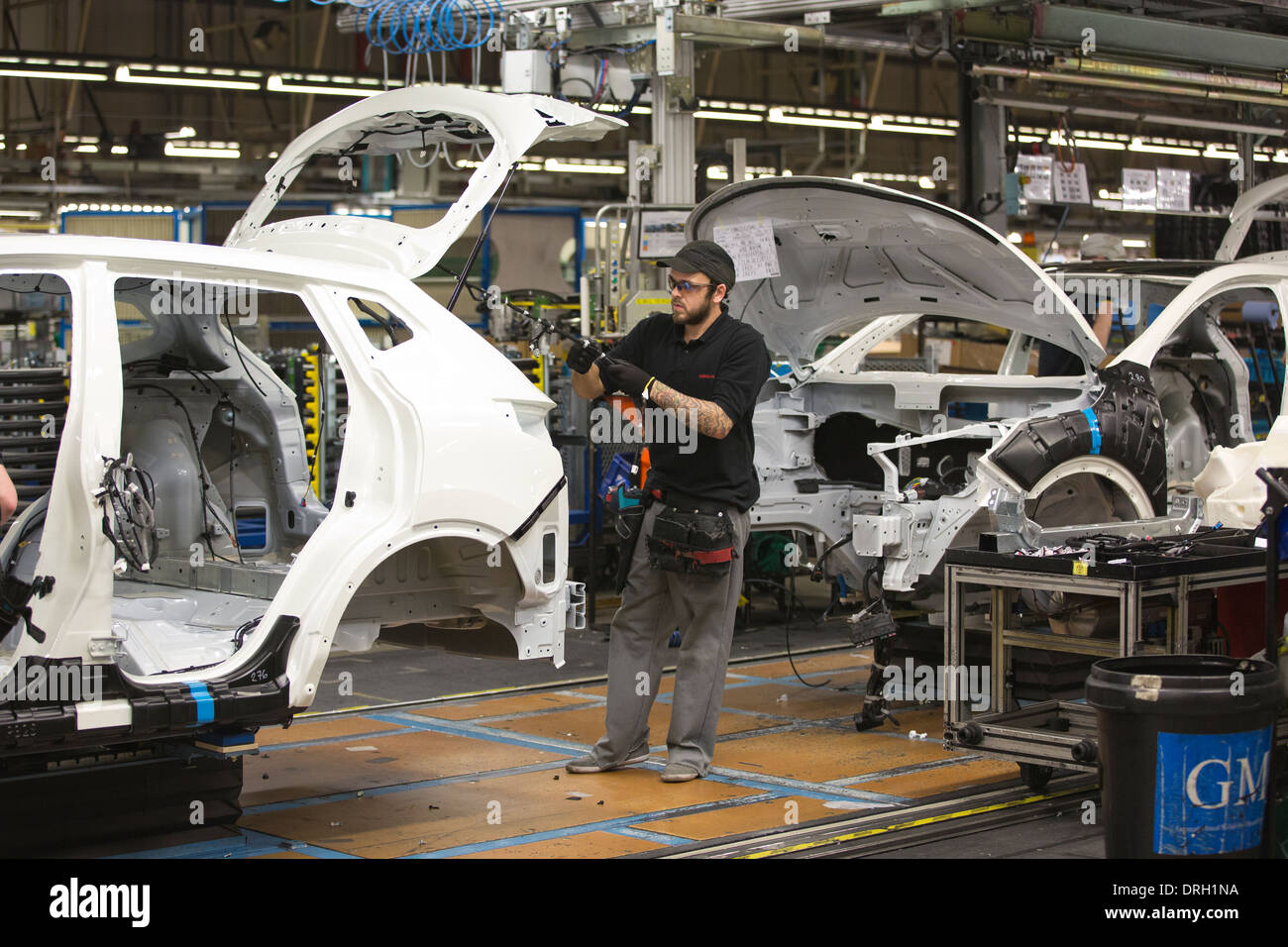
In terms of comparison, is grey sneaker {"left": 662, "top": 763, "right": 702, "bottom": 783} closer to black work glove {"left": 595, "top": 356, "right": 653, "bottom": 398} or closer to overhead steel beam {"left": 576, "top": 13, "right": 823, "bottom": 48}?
black work glove {"left": 595, "top": 356, "right": 653, "bottom": 398}

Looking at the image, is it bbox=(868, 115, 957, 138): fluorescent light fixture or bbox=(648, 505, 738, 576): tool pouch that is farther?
bbox=(868, 115, 957, 138): fluorescent light fixture

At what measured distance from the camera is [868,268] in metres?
7.72

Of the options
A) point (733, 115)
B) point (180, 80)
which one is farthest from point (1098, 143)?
point (180, 80)

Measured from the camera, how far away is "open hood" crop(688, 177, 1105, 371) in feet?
22.7

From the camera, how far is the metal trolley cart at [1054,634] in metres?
5.29

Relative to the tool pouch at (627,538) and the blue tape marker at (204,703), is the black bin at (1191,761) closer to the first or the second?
the tool pouch at (627,538)

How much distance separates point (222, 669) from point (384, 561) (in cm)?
82

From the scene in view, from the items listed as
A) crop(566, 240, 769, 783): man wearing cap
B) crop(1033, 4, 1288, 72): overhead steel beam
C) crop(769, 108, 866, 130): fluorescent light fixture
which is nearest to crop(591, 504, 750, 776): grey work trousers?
crop(566, 240, 769, 783): man wearing cap

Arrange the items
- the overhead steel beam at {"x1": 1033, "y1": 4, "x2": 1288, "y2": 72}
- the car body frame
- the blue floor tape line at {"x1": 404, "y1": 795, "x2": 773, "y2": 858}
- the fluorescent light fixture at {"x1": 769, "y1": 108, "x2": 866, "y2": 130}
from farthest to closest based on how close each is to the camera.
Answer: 1. the fluorescent light fixture at {"x1": 769, "y1": 108, "x2": 866, "y2": 130}
2. the overhead steel beam at {"x1": 1033, "y1": 4, "x2": 1288, "y2": 72}
3. the blue floor tape line at {"x1": 404, "y1": 795, "x2": 773, "y2": 858}
4. the car body frame

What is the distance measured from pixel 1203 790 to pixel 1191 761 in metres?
0.09

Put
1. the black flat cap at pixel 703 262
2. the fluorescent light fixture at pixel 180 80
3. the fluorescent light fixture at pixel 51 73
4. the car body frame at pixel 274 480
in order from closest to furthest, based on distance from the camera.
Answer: the car body frame at pixel 274 480 < the black flat cap at pixel 703 262 < the fluorescent light fixture at pixel 51 73 < the fluorescent light fixture at pixel 180 80

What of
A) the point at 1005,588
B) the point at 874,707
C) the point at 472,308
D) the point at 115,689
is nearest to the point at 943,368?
the point at 472,308

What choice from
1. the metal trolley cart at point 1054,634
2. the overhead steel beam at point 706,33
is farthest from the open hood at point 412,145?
the overhead steel beam at point 706,33

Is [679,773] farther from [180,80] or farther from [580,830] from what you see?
[180,80]
